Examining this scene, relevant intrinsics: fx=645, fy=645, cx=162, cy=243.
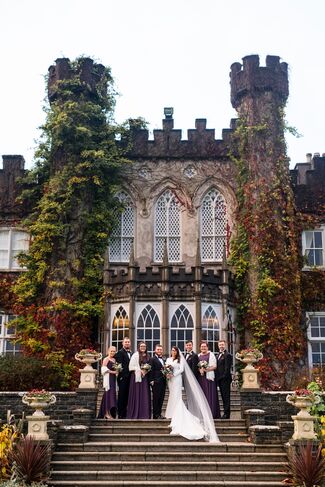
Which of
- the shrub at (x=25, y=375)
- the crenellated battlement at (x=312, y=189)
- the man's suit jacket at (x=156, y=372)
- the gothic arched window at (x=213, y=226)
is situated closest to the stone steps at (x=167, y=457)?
the man's suit jacket at (x=156, y=372)

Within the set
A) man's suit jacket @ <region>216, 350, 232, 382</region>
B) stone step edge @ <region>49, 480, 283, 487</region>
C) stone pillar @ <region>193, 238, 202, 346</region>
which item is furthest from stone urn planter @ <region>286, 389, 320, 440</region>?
stone pillar @ <region>193, 238, 202, 346</region>

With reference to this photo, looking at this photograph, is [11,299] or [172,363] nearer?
[172,363]

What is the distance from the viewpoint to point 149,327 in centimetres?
2052

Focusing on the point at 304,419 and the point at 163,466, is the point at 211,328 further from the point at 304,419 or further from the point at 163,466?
the point at 163,466

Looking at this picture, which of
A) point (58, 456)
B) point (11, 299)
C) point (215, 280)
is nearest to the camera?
point (58, 456)

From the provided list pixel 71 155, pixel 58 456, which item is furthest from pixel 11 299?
pixel 58 456

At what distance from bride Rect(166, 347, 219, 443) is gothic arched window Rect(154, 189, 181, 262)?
8.95m

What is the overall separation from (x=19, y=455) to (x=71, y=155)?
522 inches

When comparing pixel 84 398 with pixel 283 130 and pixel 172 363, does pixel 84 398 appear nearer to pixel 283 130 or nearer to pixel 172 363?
pixel 172 363

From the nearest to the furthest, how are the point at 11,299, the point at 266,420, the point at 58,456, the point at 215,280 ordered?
1. the point at 58,456
2. the point at 266,420
3. the point at 215,280
4. the point at 11,299

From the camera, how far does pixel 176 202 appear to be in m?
23.8

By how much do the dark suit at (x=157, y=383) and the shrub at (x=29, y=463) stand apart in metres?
3.62

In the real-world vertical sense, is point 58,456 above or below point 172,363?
below

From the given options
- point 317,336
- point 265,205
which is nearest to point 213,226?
point 265,205
